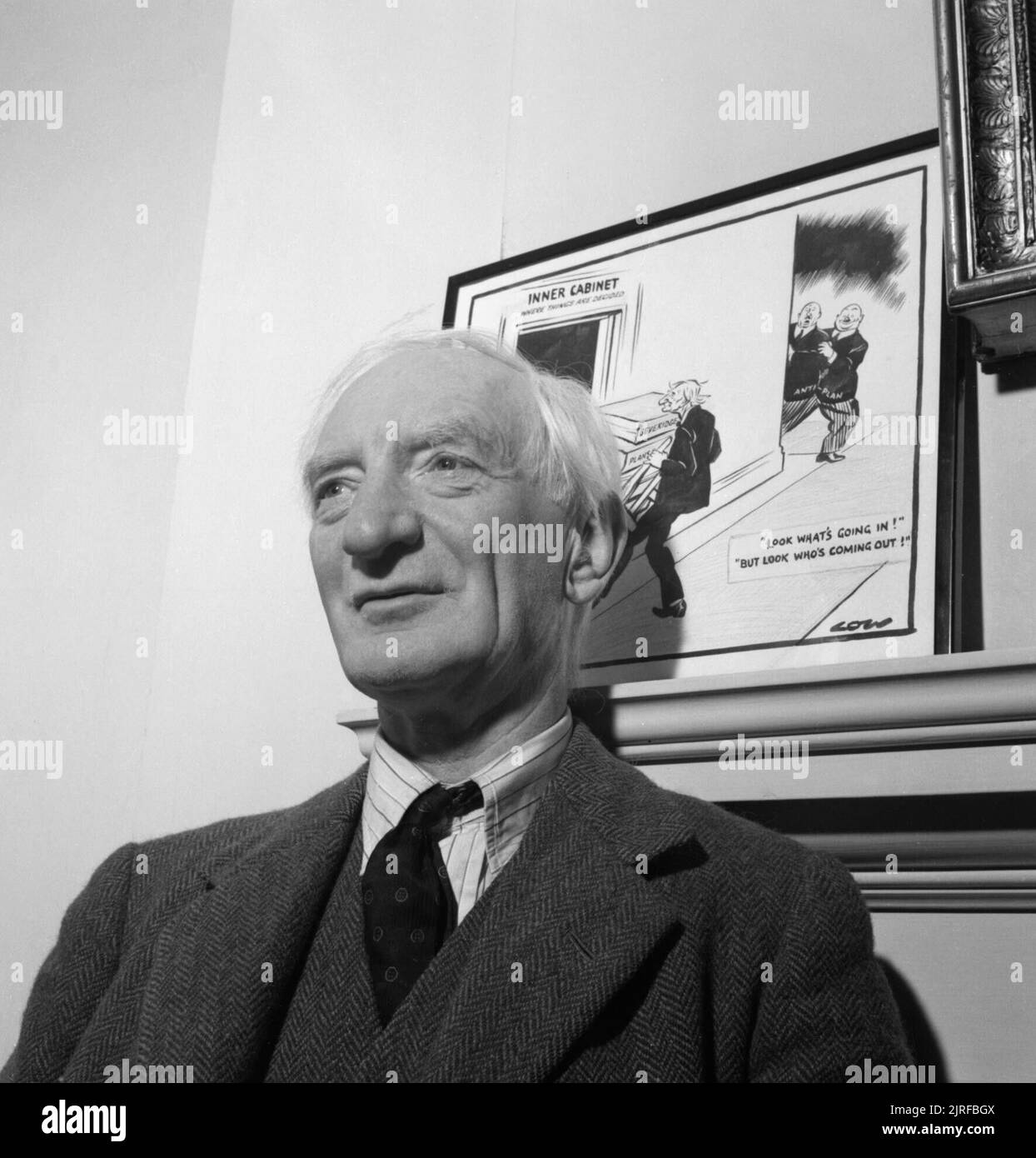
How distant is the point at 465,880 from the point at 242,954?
0.67 ft

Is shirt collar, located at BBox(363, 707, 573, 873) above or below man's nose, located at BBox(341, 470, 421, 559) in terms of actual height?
below

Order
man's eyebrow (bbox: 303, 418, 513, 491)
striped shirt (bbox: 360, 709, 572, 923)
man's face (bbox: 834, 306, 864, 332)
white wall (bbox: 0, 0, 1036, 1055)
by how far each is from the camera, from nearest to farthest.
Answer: striped shirt (bbox: 360, 709, 572, 923) → man's eyebrow (bbox: 303, 418, 513, 491) → man's face (bbox: 834, 306, 864, 332) → white wall (bbox: 0, 0, 1036, 1055)

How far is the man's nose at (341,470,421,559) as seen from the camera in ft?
3.87

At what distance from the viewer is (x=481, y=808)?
116 cm

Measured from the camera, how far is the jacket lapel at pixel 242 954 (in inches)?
41.2

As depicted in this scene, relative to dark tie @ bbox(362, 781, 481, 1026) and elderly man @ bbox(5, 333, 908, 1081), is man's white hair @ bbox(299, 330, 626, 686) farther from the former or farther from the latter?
dark tie @ bbox(362, 781, 481, 1026)

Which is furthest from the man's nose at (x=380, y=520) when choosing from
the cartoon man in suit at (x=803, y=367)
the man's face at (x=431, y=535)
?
the cartoon man in suit at (x=803, y=367)

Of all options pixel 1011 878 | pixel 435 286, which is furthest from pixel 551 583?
pixel 435 286

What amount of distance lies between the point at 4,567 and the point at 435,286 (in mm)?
712

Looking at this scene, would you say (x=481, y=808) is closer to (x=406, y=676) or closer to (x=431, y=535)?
(x=406, y=676)

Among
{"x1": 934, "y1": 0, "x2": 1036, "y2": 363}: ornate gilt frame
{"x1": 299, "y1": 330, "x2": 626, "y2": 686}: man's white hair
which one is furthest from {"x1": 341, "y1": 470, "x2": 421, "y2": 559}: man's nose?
{"x1": 934, "y1": 0, "x2": 1036, "y2": 363}: ornate gilt frame

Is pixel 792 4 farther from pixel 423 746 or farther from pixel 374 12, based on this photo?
pixel 423 746

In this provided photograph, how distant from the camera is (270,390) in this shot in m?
1.78

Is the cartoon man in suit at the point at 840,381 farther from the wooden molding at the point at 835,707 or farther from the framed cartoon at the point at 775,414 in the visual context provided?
the wooden molding at the point at 835,707
